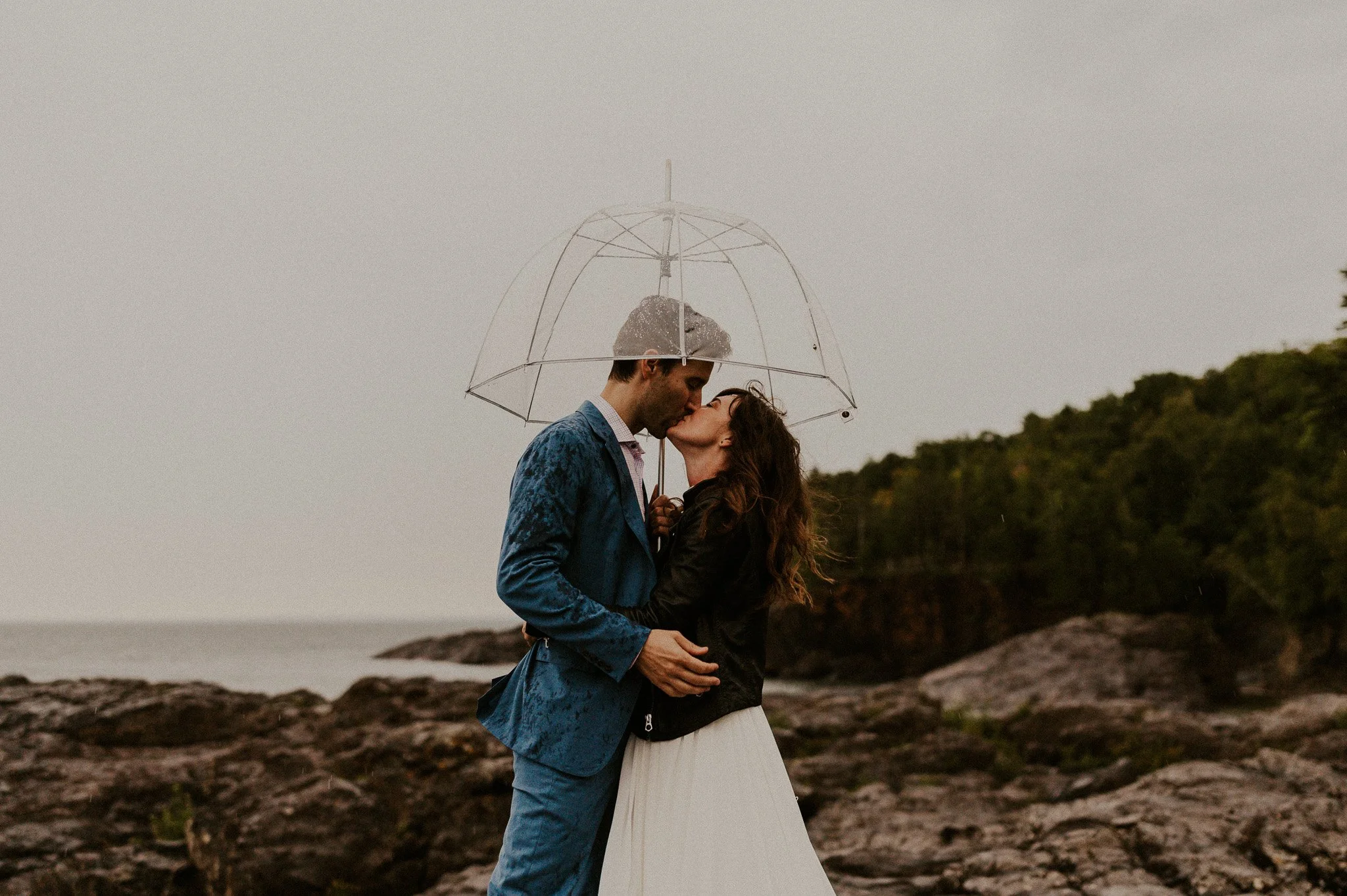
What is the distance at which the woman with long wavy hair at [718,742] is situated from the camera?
315cm

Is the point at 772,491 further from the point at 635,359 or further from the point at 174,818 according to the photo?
the point at 174,818

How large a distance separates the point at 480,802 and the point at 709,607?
6134mm

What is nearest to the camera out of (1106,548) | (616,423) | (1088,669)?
(616,423)

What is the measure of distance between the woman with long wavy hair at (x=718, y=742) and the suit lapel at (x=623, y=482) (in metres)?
0.11

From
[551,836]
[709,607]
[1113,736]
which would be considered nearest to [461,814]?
[551,836]

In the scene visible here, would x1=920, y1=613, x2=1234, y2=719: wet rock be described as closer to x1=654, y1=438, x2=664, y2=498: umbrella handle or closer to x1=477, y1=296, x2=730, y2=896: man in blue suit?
x1=654, y1=438, x2=664, y2=498: umbrella handle

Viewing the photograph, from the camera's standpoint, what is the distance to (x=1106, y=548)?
5056 centimetres

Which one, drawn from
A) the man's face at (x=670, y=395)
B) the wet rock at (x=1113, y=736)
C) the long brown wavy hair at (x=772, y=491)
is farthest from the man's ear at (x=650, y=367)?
the wet rock at (x=1113, y=736)

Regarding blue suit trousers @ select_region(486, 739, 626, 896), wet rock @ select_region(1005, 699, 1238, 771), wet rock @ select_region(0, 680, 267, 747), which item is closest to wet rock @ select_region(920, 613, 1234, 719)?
wet rock @ select_region(1005, 699, 1238, 771)

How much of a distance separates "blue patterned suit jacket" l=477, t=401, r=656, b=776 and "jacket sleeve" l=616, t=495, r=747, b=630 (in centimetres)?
8

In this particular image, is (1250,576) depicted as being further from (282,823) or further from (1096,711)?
(282,823)

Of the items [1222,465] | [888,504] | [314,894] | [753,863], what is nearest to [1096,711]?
[314,894]

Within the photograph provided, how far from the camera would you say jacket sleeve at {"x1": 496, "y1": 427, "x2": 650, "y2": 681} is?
9.85 ft

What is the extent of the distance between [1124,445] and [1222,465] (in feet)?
63.1
